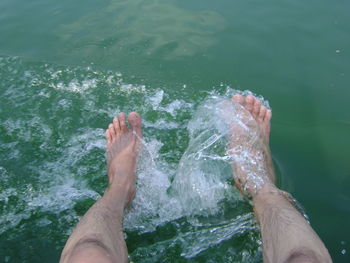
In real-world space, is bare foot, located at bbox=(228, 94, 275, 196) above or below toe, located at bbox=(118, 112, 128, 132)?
below

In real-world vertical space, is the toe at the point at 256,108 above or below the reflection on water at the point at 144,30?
below

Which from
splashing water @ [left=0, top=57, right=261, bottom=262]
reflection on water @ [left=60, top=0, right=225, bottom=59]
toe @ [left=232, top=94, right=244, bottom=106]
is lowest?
splashing water @ [left=0, top=57, right=261, bottom=262]

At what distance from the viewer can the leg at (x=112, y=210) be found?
5.67 feet

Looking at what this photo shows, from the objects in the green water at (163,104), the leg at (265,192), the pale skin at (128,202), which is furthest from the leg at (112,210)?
the leg at (265,192)

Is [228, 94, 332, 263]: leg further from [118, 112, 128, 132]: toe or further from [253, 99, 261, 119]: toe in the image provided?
[118, 112, 128, 132]: toe

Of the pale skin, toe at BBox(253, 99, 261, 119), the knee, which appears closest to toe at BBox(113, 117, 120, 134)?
the pale skin

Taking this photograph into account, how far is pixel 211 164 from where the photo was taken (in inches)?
105

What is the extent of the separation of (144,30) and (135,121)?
1.22 meters

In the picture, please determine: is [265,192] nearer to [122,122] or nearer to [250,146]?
[250,146]

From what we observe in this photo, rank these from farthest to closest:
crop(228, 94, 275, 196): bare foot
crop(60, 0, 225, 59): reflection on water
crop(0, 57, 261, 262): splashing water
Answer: crop(60, 0, 225, 59): reflection on water, crop(228, 94, 275, 196): bare foot, crop(0, 57, 261, 262): splashing water

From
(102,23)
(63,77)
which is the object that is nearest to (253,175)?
(63,77)

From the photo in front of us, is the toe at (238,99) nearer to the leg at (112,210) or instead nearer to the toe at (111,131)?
the leg at (112,210)

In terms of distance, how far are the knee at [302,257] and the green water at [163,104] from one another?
464 mm

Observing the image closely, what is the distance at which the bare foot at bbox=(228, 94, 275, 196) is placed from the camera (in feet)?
8.23
